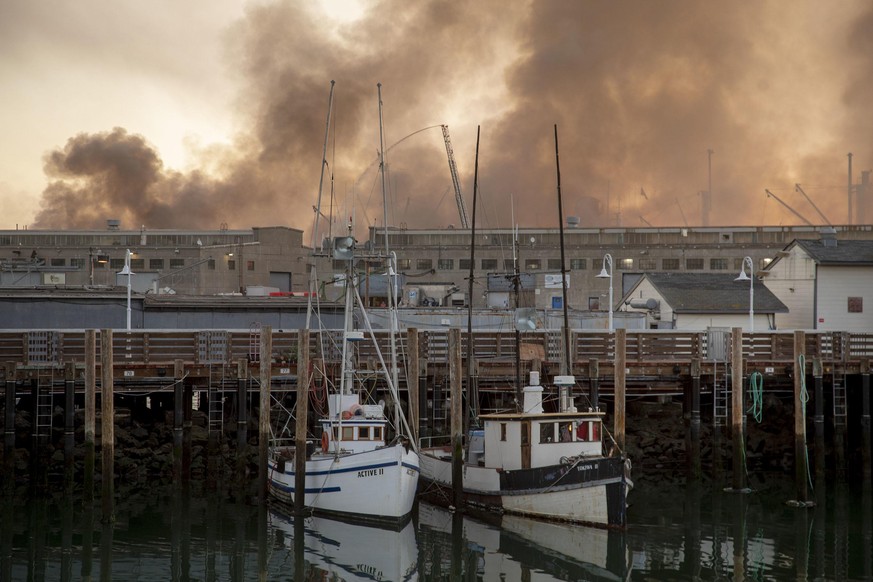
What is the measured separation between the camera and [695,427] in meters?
42.2

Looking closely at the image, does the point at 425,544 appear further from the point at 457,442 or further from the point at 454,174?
the point at 454,174

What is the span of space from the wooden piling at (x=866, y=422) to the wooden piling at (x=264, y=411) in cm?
2530

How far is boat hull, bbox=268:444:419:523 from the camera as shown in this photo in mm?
35312

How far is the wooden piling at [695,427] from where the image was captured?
4228cm

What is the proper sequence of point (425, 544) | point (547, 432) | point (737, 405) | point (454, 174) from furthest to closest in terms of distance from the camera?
1. point (454, 174)
2. point (737, 405)
3. point (547, 432)
4. point (425, 544)

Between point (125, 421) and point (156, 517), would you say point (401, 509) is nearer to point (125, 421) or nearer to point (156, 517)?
point (156, 517)

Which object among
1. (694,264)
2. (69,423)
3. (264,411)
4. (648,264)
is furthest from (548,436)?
(694,264)

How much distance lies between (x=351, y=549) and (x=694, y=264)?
7545 centimetres

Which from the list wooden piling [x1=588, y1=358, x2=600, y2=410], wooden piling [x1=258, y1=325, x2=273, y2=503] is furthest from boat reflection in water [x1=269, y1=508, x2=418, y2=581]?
wooden piling [x1=588, y1=358, x2=600, y2=410]

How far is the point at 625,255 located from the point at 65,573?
79937 mm

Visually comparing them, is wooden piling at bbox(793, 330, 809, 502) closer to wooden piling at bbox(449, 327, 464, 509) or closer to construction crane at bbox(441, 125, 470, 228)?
wooden piling at bbox(449, 327, 464, 509)

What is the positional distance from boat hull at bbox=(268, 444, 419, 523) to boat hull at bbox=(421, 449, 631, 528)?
289 cm

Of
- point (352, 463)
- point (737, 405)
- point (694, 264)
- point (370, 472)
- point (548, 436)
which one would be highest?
point (694, 264)

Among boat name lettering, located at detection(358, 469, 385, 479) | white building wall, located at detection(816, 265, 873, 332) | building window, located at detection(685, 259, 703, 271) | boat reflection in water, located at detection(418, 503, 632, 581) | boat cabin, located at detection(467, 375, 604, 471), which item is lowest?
boat reflection in water, located at detection(418, 503, 632, 581)
